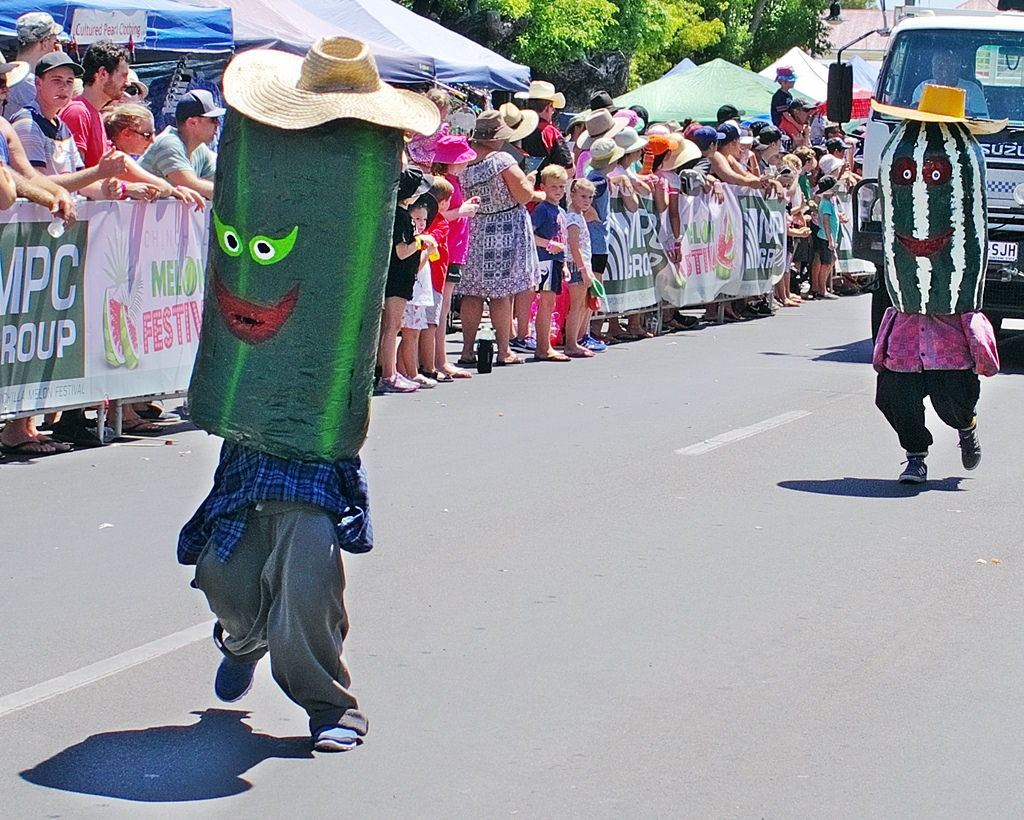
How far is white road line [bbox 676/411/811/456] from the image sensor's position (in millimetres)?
10281

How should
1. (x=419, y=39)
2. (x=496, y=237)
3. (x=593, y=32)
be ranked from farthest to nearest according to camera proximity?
1. (x=593, y=32)
2. (x=419, y=39)
3. (x=496, y=237)

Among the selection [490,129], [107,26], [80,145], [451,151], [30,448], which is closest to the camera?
[30,448]

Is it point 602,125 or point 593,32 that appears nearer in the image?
point 602,125

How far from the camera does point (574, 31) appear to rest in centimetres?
3906

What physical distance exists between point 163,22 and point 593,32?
2591 cm

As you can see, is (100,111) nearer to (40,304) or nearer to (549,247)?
(40,304)

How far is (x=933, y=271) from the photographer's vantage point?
9.29 m

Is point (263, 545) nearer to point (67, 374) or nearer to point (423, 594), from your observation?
point (423, 594)

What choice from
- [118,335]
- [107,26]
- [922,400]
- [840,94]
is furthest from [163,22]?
[922,400]

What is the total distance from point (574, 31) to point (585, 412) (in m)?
28.6

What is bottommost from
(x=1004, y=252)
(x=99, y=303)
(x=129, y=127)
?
(x=99, y=303)

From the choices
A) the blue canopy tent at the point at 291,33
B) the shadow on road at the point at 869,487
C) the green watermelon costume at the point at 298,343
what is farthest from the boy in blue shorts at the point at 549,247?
the green watermelon costume at the point at 298,343

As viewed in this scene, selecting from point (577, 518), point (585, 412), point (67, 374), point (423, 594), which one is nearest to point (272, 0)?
point (585, 412)

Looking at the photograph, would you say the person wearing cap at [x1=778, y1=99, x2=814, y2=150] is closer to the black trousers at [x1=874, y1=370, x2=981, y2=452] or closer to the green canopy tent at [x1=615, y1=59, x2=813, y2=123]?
the green canopy tent at [x1=615, y1=59, x2=813, y2=123]
